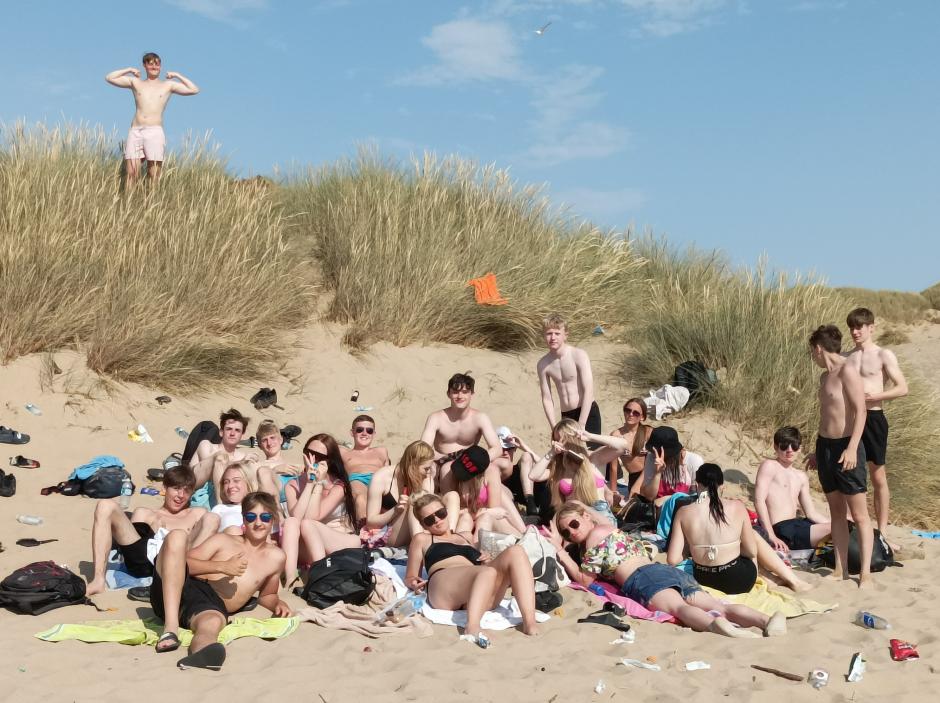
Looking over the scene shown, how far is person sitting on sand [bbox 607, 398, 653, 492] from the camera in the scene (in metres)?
8.05

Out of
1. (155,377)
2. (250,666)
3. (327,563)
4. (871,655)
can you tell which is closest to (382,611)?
(327,563)

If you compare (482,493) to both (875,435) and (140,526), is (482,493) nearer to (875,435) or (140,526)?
(140,526)

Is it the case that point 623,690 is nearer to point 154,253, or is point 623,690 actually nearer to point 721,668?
point 721,668

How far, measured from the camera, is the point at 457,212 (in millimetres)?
13859

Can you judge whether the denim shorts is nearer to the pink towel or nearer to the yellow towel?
the pink towel

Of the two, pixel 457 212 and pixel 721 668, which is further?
pixel 457 212

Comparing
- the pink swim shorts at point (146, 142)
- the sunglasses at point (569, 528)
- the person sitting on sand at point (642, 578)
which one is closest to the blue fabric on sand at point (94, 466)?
the person sitting on sand at point (642, 578)

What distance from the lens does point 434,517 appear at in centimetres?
584

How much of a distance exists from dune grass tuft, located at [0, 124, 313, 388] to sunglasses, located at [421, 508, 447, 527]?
4685 millimetres

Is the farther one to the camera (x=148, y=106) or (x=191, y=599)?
(x=148, y=106)

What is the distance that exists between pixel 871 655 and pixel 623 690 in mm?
1547

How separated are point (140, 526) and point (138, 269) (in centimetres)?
479

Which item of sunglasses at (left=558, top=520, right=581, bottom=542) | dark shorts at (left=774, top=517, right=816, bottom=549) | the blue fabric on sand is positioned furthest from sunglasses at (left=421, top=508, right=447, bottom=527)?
the blue fabric on sand

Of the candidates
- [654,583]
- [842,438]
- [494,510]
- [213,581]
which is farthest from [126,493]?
[842,438]
